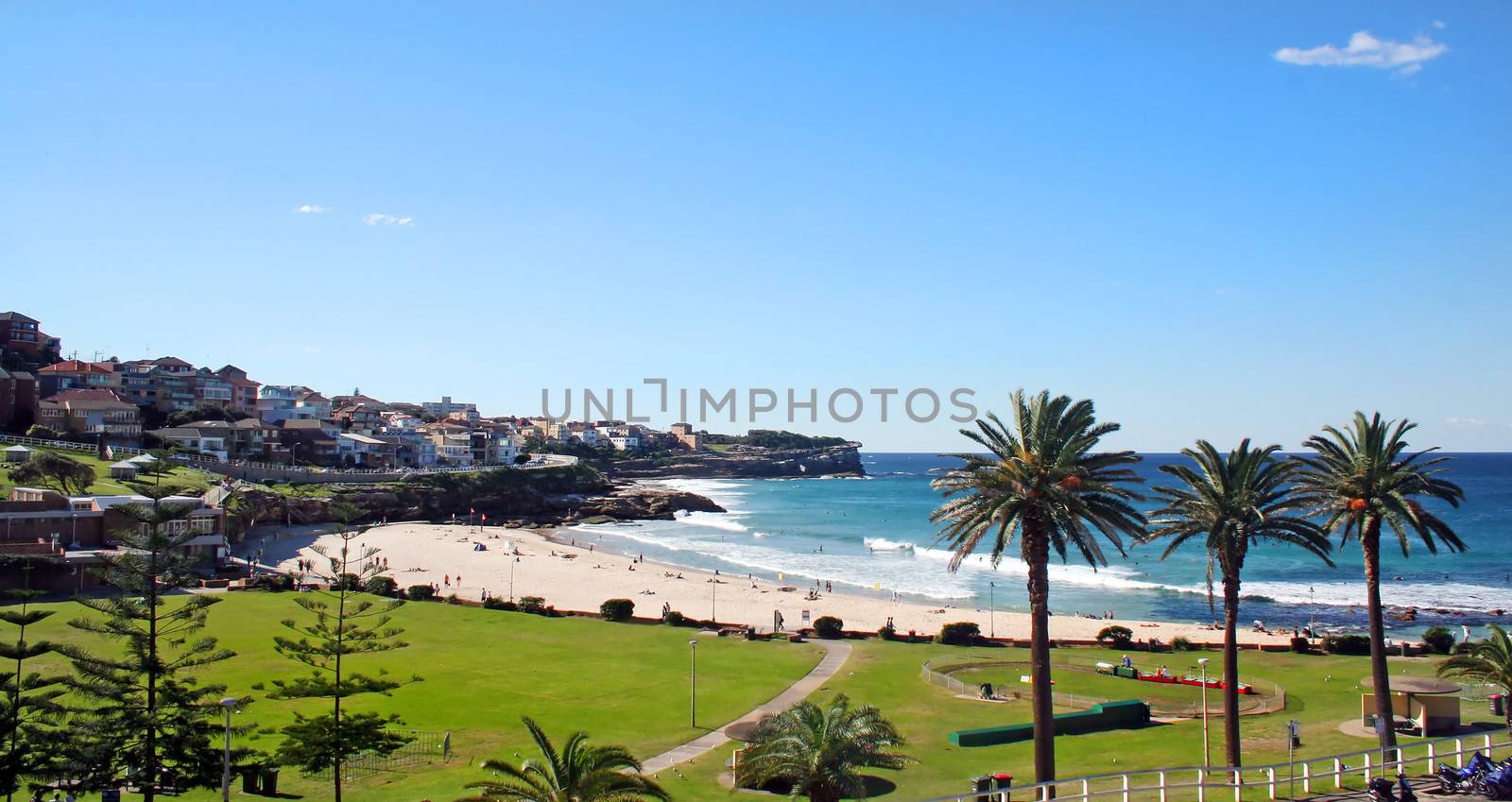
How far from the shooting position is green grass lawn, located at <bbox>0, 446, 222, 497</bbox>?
61.0 m

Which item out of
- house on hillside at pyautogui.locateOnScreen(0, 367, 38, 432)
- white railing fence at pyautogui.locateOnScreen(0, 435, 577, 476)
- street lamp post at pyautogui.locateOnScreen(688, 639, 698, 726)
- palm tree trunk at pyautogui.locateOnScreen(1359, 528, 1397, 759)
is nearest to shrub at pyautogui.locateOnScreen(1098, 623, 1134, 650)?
palm tree trunk at pyautogui.locateOnScreen(1359, 528, 1397, 759)

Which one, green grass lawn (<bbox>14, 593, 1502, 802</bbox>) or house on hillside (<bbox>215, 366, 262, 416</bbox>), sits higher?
A: house on hillside (<bbox>215, 366, 262, 416</bbox>)

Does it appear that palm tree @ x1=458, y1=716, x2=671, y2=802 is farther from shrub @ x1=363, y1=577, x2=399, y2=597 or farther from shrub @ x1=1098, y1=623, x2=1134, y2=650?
shrub @ x1=363, y1=577, x2=399, y2=597

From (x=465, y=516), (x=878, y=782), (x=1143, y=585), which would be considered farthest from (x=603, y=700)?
(x=465, y=516)

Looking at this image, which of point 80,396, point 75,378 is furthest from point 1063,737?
point 75,378

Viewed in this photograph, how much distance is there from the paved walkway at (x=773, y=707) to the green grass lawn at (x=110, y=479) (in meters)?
40.0

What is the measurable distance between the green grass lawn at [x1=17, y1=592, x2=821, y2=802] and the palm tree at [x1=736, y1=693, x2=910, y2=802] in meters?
7.69

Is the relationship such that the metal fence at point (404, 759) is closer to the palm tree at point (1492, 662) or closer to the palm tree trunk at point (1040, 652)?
the palm tree trunk at point (1040, 652)

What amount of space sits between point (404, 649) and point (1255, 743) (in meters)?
28.7

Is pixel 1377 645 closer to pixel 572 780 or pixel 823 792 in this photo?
pixel 823 792

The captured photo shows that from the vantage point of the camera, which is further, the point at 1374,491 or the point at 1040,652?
→ the point at 1374,491

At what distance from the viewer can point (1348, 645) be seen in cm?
3850

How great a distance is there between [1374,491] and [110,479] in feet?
251

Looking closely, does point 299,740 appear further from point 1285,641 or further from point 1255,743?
point 1285,641
